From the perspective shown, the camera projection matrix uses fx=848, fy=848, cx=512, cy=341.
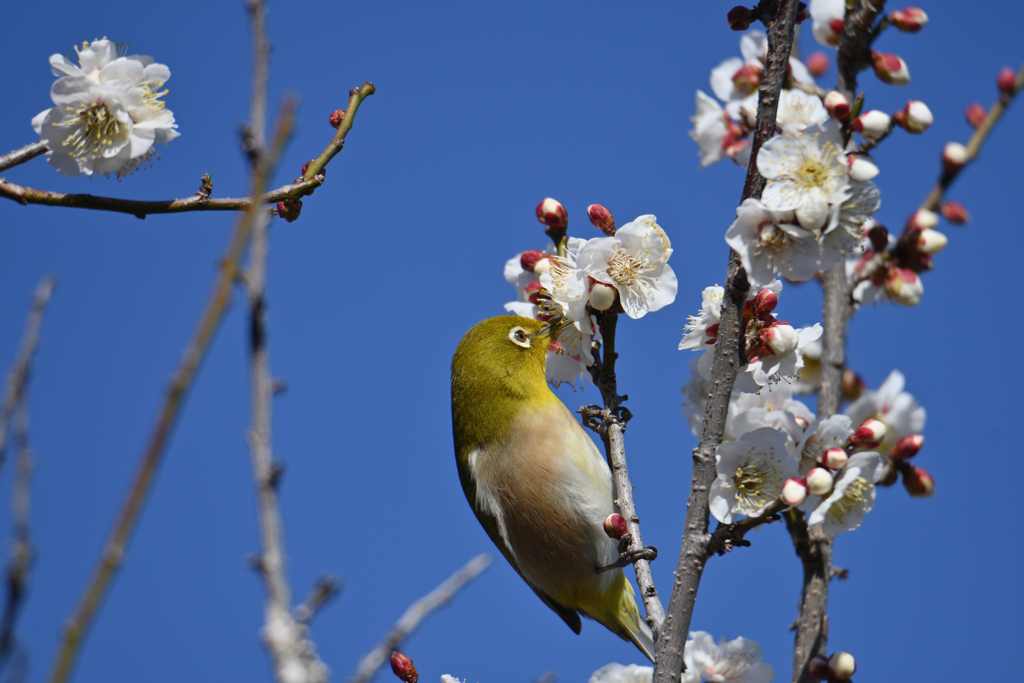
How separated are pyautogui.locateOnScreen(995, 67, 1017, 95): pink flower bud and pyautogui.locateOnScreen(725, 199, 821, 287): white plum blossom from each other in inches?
97.0

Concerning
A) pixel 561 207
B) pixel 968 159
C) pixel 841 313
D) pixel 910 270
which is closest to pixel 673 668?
pixel 561 207

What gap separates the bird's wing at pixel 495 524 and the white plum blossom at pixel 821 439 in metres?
1.81

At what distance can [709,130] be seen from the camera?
15.9 ft

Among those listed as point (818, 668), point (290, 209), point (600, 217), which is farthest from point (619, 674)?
point (290, 209)

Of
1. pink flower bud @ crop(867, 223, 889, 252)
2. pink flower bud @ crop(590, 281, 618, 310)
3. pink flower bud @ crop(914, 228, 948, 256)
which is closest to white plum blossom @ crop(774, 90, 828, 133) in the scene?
pink flower bud @ crop(867, 223, 889, 252)

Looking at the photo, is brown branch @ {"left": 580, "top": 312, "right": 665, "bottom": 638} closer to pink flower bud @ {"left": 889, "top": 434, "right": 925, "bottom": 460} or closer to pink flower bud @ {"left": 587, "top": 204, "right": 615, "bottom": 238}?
pink flower bud @ {"left": 587, "top": 204, "right": 615, "bottom": 238}

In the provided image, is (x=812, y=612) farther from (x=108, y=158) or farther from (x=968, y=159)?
(x=108, y=158)

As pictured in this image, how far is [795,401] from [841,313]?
705mm

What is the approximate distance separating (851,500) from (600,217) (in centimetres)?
139

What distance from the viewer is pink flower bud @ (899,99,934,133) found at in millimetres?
4047

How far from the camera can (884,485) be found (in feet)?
12.6

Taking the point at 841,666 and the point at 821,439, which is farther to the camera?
the point at 821,439

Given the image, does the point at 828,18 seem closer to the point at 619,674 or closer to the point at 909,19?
the point at 909,19

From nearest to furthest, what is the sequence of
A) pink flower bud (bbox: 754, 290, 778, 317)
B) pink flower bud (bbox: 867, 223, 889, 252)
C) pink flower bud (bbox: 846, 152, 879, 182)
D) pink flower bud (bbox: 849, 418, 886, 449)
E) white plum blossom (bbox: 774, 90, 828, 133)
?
pink flower bud (bbox: 846, 152, 879, 182) < pink flower bud (bbox: 754, 290, 778, 317) < pink flower bud (bbox: 849, 418, 886, 449) < white plum blossom (bbox: 774, 90, 828, 133) < pink flower bud (bbox: 867, 223, 889, 252)
